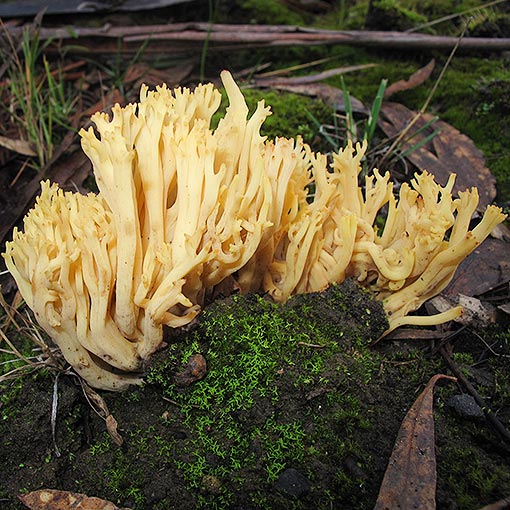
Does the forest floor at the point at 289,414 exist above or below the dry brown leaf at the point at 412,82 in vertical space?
below

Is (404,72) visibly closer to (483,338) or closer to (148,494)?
(483,338)

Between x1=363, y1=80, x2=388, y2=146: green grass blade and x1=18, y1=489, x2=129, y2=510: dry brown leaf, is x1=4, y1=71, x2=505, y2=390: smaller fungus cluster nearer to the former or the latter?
x1=18, y1=489, x2=129, y2=510: dry brown leaf

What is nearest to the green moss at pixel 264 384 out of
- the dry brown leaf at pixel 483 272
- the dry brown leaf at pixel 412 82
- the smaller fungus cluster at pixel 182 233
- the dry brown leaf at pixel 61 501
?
the smaller fungus cluster at pixel 182 233

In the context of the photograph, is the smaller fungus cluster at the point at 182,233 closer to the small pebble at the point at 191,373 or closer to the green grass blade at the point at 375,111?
the small pebble at the point at 191,373

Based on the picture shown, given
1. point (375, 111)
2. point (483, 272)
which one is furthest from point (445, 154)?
point (483, 272)

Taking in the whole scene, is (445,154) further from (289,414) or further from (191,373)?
(191,373)

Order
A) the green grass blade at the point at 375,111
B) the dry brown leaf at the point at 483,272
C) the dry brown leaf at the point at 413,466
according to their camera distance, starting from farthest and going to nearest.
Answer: the green grass blade at the point at 375,111, the dry brown leaf at the point at 483,272, the dry brown leaf at the point at 413,466
